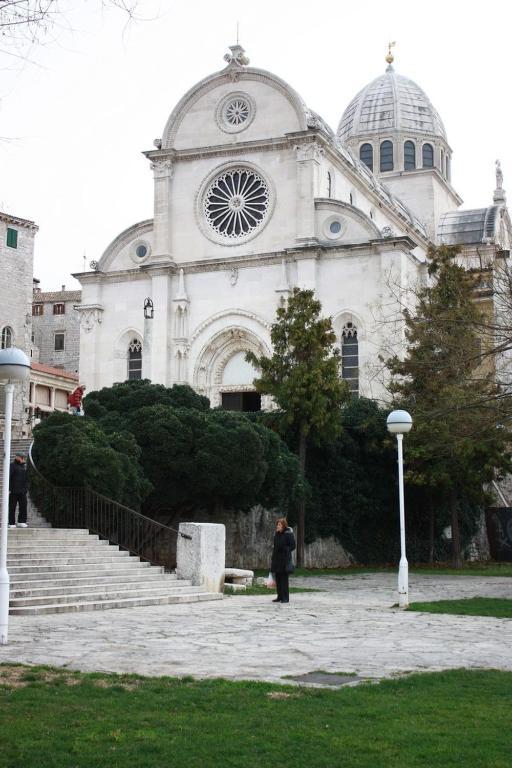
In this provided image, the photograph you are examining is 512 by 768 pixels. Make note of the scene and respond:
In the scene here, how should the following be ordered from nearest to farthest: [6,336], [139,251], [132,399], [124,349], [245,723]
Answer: [245,723] → [132,399] → [124,349] → [139,251] → [6,336]

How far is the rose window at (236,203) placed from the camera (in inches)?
1884

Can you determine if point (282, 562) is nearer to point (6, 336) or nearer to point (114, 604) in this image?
point (114, 604)

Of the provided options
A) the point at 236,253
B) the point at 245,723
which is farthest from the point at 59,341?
the point at 245,723

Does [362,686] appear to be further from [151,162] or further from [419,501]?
[151,162]

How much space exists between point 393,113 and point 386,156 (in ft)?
9.58

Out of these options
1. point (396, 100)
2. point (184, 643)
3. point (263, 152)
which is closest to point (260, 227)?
point (263, 152)

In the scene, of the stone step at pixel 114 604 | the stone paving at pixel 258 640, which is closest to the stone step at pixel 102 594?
the stone step at pixel 114 604

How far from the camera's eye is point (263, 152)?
47.8m

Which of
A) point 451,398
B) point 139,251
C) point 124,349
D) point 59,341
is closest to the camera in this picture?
point 451,398

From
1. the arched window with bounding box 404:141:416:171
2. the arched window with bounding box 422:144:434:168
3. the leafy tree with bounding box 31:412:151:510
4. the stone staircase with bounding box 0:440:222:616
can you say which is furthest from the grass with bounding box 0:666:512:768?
the arched window with bounding box 422:144:434:168

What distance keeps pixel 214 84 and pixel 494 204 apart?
25536 millimetres

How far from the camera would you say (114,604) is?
53.8 feet

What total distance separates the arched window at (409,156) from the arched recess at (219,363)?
24696 millimetres

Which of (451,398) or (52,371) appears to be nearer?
(451,398)
